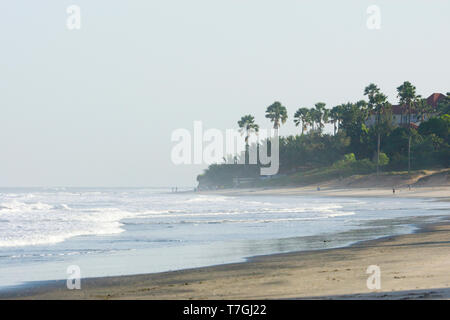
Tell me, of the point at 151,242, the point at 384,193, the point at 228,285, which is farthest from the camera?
the point at 384,193

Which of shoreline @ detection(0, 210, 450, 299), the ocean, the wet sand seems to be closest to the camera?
shoreline @ detection(0, 210, 450, 299)

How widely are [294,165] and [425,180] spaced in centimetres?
5055

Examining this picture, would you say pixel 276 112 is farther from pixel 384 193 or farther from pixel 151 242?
pixel 151 242

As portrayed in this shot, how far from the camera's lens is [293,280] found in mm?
13477

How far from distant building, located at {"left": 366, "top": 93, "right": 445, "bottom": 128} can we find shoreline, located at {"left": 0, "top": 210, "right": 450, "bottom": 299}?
11365cm

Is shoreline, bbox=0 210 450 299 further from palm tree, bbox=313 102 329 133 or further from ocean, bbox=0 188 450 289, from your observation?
palm tree, bbox=313 102 329 133

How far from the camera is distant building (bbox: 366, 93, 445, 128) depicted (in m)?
129

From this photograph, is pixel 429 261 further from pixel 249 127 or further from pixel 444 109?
pixel 249 127

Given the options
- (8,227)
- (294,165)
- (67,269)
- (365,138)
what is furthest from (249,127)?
(67,269)

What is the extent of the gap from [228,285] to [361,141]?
114 m

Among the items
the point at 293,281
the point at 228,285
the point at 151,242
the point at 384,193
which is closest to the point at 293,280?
the point at 293,281

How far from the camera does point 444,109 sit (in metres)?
120

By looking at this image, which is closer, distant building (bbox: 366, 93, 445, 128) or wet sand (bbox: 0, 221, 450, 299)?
wet sand (bbox: 0, 221, 450, 299)

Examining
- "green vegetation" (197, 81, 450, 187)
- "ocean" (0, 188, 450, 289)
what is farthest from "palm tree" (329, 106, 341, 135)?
"ocean" (0, 188, 450, 289)
